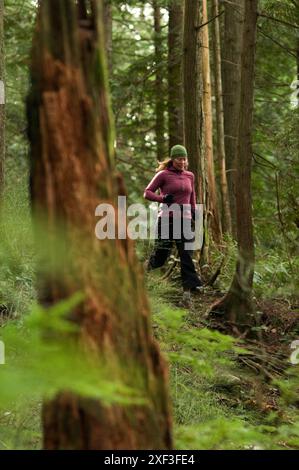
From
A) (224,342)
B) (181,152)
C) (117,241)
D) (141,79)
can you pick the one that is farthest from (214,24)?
(117,241)

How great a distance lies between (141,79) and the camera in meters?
17.7

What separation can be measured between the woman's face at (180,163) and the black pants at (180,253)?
2.32 ft

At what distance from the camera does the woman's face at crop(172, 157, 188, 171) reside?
10.9m

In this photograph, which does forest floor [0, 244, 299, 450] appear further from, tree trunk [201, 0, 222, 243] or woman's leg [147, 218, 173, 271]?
tree trunk [201, 0, 222, 243]

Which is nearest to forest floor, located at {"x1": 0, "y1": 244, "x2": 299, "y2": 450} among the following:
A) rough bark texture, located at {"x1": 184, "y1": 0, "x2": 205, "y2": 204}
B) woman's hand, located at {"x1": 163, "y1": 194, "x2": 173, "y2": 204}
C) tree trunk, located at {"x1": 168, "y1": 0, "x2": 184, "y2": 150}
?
woman's hand, located at {"x1": 163, "y1": 194, "x2": 173, "y2": 204}

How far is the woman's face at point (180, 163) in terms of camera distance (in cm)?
1087

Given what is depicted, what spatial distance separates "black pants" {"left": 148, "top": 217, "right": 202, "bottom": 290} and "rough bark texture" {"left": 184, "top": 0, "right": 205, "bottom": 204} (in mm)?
1742

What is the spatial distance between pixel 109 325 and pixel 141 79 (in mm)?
14969

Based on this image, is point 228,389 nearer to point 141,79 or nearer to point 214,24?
point 214,24

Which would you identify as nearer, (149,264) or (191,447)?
(191,447)

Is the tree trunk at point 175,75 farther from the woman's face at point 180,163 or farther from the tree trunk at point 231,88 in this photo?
the woman's face at point 180,163

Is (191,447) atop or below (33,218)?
below

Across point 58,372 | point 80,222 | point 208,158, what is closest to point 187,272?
point 208,158

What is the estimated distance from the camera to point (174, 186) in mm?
10891
